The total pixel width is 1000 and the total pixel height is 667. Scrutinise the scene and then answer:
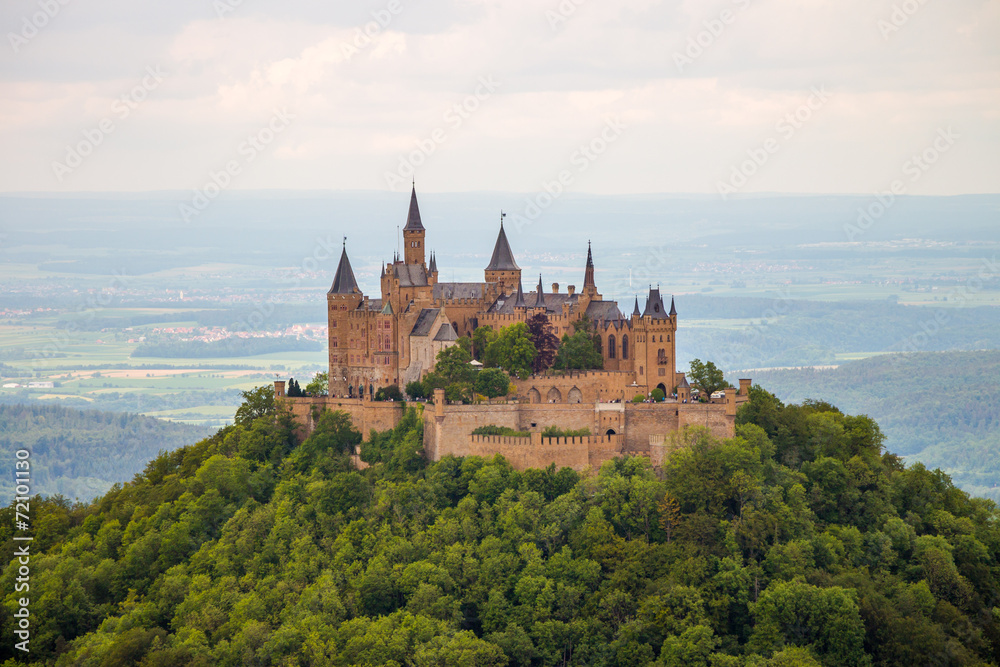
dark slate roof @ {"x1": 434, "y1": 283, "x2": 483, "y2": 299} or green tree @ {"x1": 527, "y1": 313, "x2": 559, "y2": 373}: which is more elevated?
dark slate roof @ {"x1": 434, "y1": 283, "x2": 483, "y2": 299}

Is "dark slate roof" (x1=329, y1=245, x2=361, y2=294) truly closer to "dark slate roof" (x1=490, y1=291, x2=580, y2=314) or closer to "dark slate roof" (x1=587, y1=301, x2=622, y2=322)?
"dark slate roof" (x1=490, y1=291, x2=580, y2=314)

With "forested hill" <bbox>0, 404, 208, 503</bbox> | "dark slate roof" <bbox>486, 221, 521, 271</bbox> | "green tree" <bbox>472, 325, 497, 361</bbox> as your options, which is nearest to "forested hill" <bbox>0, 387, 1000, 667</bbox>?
"green tree" <bbox>472, 325, 497, 361</bbox>

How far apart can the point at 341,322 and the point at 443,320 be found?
7.13 metres

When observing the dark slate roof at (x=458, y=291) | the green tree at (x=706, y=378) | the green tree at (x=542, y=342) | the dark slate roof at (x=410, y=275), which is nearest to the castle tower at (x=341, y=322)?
the dark slate roof at (x=410, y=275)

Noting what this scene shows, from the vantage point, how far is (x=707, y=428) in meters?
68.5

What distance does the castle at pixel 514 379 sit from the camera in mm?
69625

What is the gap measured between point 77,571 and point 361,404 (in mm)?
17454

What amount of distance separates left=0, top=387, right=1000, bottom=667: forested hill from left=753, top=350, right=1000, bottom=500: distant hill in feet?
227

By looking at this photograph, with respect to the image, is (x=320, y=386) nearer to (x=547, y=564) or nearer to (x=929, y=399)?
(x=547, y=564)

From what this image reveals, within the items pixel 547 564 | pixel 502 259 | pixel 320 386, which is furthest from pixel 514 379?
pixel 547 564

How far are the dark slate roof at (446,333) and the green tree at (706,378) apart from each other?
13418mm

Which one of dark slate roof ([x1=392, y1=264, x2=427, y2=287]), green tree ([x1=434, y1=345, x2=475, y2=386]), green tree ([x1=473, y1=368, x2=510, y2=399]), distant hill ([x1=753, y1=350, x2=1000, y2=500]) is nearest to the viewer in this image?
green tree ([x1=473, y1=368, x2=510, y2=399])

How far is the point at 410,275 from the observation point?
8038 centimetres

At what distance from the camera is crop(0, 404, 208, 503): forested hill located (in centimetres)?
14188
